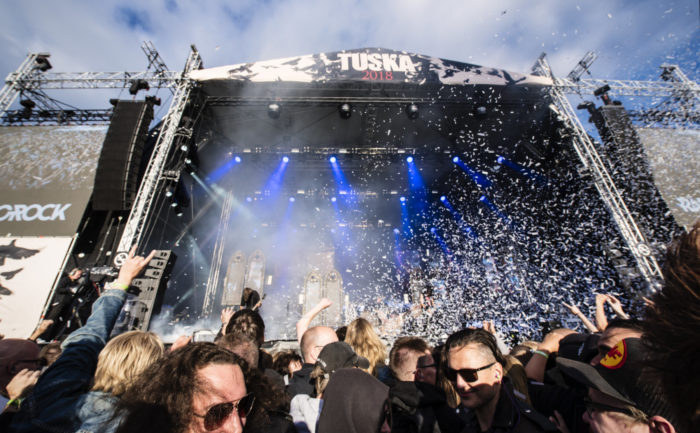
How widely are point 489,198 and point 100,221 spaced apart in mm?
14377

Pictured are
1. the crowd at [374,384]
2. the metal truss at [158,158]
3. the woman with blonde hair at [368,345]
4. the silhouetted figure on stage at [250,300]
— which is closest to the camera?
the crowd at [374,384]

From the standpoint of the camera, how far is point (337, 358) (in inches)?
73.7

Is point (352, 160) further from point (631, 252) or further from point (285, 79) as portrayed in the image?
point (631, 252)

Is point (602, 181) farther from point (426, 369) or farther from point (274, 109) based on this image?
point (274, 109)

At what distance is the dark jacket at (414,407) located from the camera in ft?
5.93

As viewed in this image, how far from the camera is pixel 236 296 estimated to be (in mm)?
14336

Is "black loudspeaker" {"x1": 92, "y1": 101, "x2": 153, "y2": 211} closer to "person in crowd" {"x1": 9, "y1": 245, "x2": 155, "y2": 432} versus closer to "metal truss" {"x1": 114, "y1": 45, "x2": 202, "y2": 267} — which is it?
"metal truss" {"x1": 114, "y1": 45, "x2": 202, "y2": 267}

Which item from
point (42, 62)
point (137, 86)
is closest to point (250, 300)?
point (137, 86)

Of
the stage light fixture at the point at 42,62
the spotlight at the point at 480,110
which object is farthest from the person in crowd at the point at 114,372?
the stage light fixture at the point at 42,62

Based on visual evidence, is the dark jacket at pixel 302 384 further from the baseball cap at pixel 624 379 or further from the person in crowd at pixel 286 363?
the baseball cap at pixel 624 379

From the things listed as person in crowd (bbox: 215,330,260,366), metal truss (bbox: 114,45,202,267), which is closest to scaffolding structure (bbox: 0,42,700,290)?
metal truss (bbox: 114,45,202,267)

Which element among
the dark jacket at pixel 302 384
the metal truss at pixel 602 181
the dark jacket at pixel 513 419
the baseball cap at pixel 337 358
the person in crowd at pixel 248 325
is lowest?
the dark jacket at pixel 513 419

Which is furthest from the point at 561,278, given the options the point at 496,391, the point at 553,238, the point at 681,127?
the point at 496,391

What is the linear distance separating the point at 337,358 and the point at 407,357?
2.46ft
